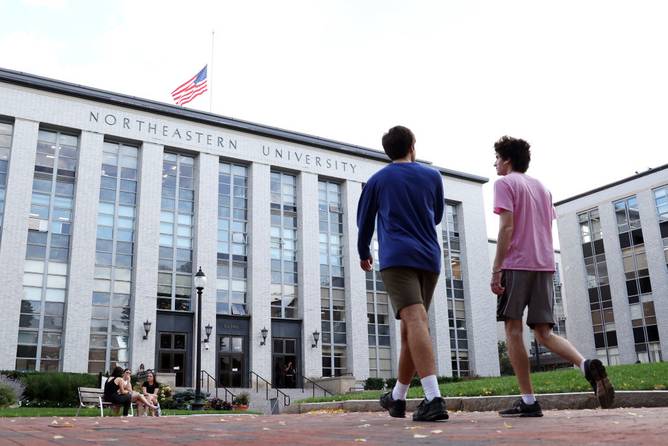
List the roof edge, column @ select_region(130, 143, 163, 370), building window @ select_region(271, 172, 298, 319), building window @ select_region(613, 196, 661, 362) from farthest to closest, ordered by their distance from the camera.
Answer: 1. building window @ select_region(613, 196, 661, 362)
2. building window @ select_region(271, 172, 298, 319)
3. the roof edge
4. column @ select_region(130, 143, 163, 370)

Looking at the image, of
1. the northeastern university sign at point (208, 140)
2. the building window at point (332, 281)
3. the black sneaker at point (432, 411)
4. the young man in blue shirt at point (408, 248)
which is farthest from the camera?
the building window at point (332, 281)

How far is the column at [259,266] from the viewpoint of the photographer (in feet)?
115

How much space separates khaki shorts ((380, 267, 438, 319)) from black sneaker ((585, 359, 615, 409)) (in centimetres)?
133


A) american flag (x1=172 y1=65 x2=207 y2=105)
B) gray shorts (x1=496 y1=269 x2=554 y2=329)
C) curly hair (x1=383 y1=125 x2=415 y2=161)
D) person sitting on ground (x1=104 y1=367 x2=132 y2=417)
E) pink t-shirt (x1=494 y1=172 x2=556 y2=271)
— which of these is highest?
american flag (x1=172 y1=65 x2=207 y2=105)

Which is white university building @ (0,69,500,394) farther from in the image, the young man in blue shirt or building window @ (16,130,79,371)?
the young man in blue shirt

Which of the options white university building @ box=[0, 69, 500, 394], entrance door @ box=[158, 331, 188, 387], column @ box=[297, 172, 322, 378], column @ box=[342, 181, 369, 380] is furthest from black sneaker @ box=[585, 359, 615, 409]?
column @ box=[342, 181, 369, 380]

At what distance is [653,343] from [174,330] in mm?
32564

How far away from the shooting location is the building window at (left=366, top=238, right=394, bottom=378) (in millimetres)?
38969

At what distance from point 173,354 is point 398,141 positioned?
99.6ft

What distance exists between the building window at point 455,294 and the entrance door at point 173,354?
58.8 feet

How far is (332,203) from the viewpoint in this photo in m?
41.5

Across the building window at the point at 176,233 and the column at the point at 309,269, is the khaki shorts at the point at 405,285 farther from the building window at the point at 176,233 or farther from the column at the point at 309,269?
the column at the point at 309,269

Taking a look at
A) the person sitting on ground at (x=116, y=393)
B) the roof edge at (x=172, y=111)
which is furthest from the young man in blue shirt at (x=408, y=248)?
the roof edge at (x=172, y=111)

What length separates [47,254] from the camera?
31.8 m
